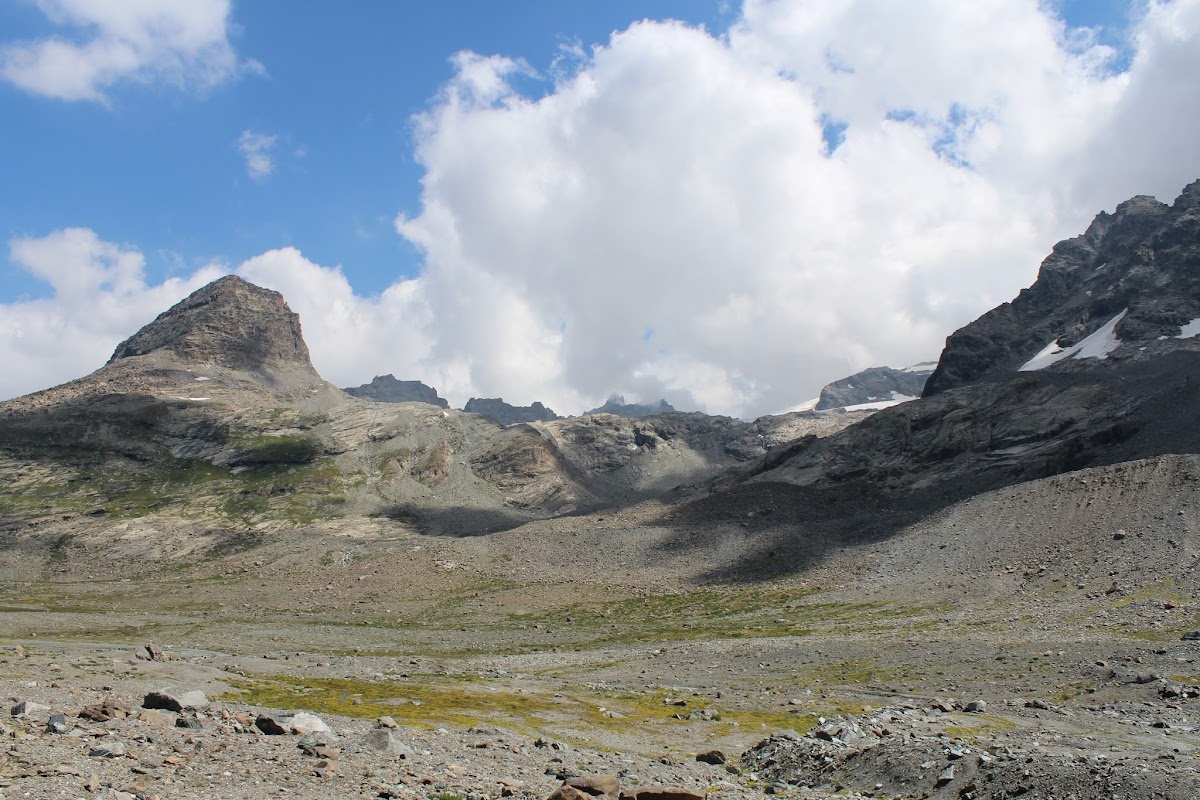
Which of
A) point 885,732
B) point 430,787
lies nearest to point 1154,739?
point 885,732

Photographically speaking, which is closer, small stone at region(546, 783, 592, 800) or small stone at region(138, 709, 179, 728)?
small stone at region(546, 783, 592, 800)

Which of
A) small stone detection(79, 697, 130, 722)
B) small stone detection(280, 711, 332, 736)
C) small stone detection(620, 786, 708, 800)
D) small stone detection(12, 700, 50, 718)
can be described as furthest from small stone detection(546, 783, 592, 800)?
small stone detection(12, 700, 50, 718)

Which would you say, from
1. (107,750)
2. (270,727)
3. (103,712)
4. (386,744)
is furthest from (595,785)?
(103,712)

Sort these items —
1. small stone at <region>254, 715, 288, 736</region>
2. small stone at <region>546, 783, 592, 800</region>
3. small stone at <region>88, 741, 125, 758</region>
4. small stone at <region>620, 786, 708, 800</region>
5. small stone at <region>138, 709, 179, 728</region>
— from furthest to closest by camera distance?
small stone at <region>254, 715, 288, 736</region>
small stone at <region>138, 709, 179, 728</region>
small stone at <region>620, 786, 708, 800</region>
small stone at <region>546, 783, 592, 800</region>
small stone at <region>88, 741, 125, 758</region>

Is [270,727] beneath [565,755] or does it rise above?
above

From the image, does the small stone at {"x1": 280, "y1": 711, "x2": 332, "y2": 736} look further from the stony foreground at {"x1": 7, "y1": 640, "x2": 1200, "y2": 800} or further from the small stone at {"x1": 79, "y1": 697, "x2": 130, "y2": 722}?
the small stone at {"x1": 79, "y1": 697, "x2": 130, "y2": 722}

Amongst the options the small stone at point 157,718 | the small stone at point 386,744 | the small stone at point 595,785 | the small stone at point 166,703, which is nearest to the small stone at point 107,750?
the small stone at point 157,718

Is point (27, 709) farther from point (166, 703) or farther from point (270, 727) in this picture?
point (270, 727)

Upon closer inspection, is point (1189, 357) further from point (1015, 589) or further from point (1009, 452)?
point (1015, 589)

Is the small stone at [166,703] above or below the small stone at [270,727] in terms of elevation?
above

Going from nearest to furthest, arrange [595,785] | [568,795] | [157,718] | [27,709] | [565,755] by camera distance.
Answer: [568,795] → [595,785] → [27,709] → [157,718] → [565,755]

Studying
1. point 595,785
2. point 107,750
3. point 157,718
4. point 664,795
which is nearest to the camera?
point 107,750

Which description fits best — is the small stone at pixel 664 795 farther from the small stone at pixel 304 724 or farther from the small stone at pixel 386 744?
the small stone at pixel 304 724

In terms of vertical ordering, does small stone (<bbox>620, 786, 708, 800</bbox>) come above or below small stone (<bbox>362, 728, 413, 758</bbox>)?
below
